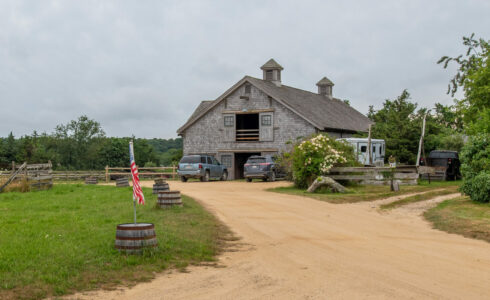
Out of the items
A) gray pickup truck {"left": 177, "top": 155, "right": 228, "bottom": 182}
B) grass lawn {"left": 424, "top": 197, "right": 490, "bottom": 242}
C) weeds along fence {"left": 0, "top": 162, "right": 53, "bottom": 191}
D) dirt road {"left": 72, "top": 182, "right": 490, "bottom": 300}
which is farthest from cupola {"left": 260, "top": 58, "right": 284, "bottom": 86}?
dirt road {"left": 72, "top": 182, "right": 490, "bottom": 300}

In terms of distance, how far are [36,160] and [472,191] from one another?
5347cm

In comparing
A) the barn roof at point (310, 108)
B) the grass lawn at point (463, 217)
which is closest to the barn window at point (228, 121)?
the barn roof at point (310, 108)

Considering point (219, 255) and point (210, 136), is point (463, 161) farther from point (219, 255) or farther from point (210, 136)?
point (210, 136)

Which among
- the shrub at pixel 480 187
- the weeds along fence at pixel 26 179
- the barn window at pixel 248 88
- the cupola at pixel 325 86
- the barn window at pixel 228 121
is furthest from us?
the cupola at pixel 325 86

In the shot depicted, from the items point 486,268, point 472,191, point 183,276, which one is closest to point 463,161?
point 472,191

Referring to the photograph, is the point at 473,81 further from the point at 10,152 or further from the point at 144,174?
the point at 10,152

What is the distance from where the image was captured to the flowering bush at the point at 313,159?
79.8ft

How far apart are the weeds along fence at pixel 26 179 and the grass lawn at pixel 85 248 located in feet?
35.4

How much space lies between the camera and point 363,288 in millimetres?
7348

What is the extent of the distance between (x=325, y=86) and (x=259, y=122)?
17199mm

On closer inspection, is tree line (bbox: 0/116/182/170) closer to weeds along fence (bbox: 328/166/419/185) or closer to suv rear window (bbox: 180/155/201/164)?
suv rear window (bbox: 180/155/201/164)

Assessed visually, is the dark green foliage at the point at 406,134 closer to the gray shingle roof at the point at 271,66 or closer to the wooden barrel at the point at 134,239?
the gray shingle roof at the point at 271,66

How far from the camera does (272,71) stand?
4203 centimetres

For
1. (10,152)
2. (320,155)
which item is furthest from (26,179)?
(10,152)
